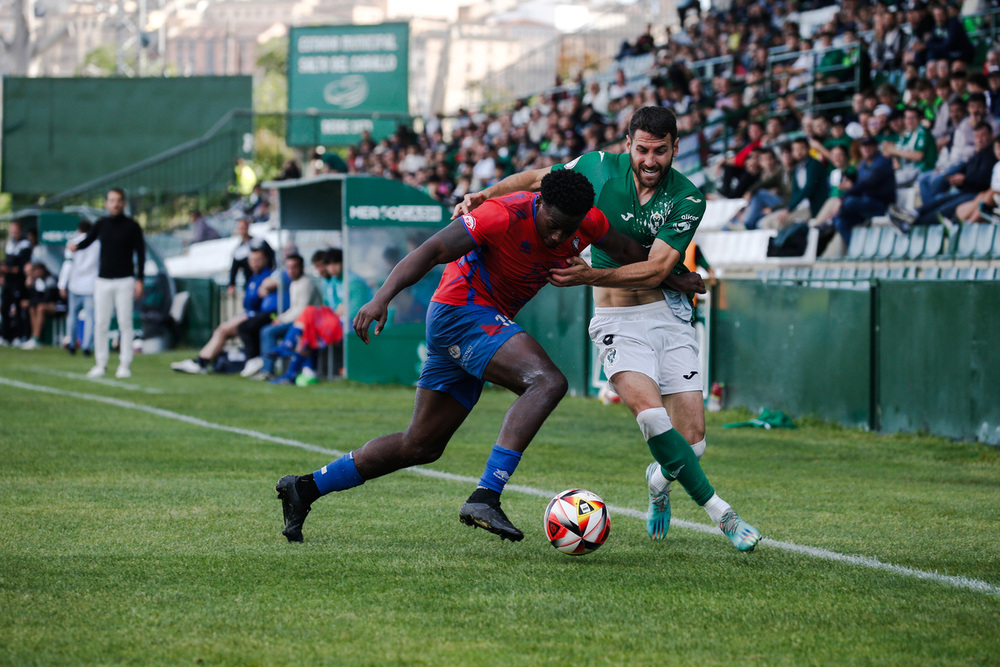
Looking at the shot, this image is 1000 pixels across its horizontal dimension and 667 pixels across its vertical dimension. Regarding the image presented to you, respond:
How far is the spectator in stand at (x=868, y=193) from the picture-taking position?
48.1 ft

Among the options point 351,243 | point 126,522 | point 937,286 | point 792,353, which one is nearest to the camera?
point 126,522

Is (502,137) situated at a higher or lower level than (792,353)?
higher

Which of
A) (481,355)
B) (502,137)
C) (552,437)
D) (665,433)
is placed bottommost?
(552,437)

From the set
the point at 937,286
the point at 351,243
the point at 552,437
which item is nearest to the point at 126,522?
the point at 552,437

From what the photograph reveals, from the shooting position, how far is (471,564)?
546 cm

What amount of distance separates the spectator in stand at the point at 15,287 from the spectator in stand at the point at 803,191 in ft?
51.2

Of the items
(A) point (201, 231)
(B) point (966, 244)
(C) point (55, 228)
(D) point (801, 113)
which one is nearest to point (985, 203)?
(B) point (966, 244)

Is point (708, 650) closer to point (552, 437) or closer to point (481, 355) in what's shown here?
point (481, 355)

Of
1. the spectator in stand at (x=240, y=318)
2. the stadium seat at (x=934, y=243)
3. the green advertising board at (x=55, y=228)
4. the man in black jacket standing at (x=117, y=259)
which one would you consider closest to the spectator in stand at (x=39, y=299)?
the green advertising board at (x=55, y=228)

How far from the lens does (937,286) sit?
10.6 m

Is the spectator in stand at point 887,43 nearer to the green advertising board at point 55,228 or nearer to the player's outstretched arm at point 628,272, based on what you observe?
the player's outstretched arm at point 628,272

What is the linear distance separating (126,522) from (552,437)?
5.15 meters

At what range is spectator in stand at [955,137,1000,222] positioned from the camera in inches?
511

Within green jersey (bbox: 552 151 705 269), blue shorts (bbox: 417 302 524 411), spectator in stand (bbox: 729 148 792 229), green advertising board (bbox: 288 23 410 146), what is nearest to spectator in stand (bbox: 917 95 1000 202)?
spectator in stand (bbox: 729 148 792 229)
